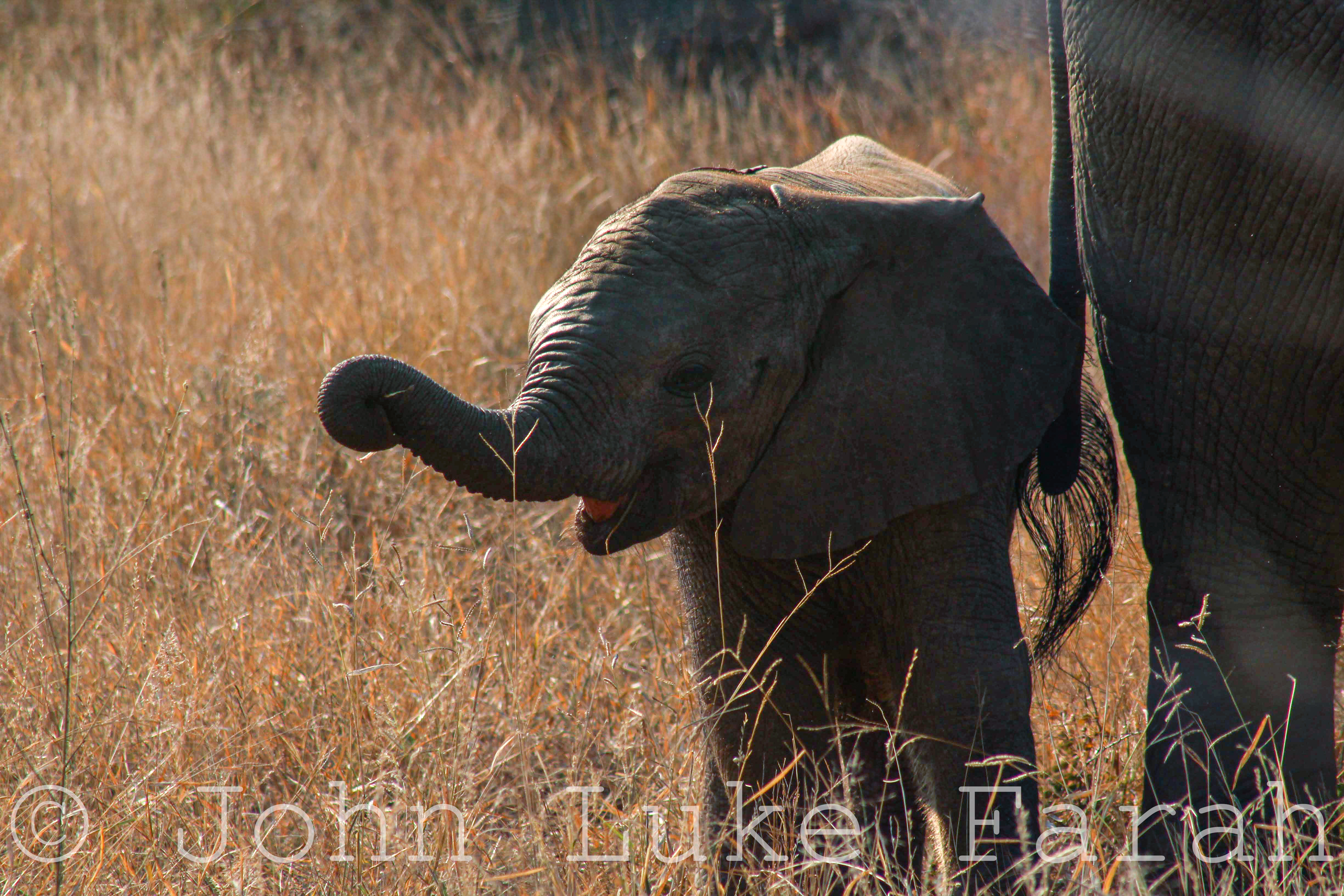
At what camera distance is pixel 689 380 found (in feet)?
8.06

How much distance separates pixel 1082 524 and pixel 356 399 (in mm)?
1653

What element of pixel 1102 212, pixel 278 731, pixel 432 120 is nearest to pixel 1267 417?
pixel 1102 212

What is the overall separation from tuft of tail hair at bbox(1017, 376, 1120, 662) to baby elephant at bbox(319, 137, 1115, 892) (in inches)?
10.1

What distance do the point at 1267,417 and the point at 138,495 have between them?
10.3ft

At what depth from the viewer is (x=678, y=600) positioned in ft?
12.5

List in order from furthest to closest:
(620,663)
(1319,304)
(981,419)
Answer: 1. (620,663)
2. (981,419)
3. (1319,304)

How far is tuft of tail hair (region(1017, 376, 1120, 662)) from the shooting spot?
3025mm

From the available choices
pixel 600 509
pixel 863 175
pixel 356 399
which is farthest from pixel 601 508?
pixel 863 175

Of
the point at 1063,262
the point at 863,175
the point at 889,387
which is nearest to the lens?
the point at 889,387

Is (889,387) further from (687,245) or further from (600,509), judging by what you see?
(600,509)

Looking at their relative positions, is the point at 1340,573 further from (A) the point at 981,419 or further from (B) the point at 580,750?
(B) the point at 580,750

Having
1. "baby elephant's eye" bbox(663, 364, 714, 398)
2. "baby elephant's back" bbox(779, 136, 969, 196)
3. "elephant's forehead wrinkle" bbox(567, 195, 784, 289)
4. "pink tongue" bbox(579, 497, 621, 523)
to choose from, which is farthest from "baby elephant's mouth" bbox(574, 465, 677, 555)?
"baby elephant's back" bbox(779, 136, 969, 196)

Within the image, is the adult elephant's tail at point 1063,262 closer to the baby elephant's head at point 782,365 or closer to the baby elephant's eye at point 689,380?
the baby elephant's head at point 782,365

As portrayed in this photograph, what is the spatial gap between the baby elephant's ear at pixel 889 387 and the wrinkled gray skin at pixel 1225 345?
279mm
